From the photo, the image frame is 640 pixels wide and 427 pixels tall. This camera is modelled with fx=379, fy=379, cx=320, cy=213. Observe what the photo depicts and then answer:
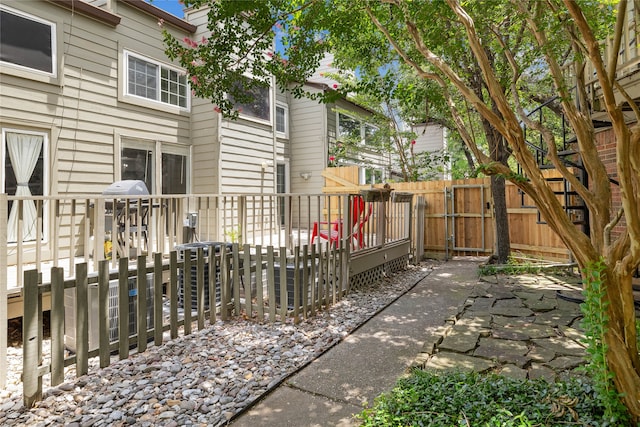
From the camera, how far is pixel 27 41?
5816 mm

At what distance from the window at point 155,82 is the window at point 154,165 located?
3.19 ft

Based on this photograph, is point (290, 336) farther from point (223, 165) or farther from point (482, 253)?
point (482, 253)

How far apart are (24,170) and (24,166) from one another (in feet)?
0.20

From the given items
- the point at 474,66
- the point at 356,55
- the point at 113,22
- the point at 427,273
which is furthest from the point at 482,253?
the point at 113,22

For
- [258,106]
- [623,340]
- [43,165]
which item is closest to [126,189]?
[43,165]

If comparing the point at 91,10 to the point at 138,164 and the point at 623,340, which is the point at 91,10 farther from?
the point at 623,340

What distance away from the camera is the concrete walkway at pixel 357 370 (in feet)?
7.56

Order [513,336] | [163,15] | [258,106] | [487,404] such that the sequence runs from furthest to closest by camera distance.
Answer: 1. [258,106]
2. [163,15]
3. [513,336]
4. [487,404]

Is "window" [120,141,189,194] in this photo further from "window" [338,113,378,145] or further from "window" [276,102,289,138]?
"window" [338,113,378,145]

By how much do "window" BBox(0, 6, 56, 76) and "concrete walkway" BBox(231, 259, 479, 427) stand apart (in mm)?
6292

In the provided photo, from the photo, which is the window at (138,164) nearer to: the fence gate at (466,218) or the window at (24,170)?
the window at (24,170)

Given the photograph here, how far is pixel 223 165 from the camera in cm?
818

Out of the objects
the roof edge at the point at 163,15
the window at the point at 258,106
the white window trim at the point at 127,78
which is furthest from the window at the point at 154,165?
the roof edge at the point at 163,15

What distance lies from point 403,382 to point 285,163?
10.7 meters
